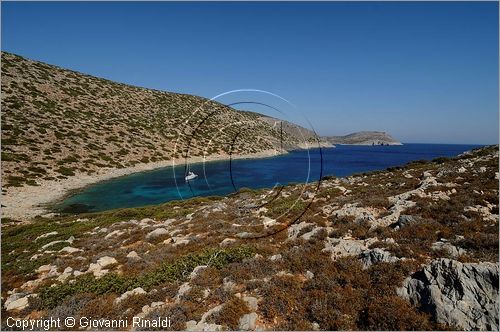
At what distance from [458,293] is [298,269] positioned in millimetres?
5375

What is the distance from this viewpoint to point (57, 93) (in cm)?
9138

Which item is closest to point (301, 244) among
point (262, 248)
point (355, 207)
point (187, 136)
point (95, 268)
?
point (262, 248)

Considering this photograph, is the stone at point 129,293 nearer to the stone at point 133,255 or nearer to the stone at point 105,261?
the stone at point 133,255

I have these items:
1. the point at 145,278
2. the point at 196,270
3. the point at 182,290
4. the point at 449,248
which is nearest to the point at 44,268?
the point at 145,278

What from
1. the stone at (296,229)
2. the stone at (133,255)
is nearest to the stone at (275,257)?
the stone at (296,229)

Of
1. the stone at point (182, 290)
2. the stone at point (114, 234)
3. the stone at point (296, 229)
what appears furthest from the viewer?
the stone at point (114, 234)

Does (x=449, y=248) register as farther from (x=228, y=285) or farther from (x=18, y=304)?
(x=18, y=304)

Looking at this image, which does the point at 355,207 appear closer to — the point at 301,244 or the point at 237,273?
the point at 301,244

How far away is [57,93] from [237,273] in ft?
344

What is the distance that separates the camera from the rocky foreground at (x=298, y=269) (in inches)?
339

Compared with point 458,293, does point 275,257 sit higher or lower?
lower

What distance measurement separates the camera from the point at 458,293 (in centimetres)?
836

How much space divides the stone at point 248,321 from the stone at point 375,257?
195 inches

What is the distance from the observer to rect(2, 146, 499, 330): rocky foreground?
8609 mm
